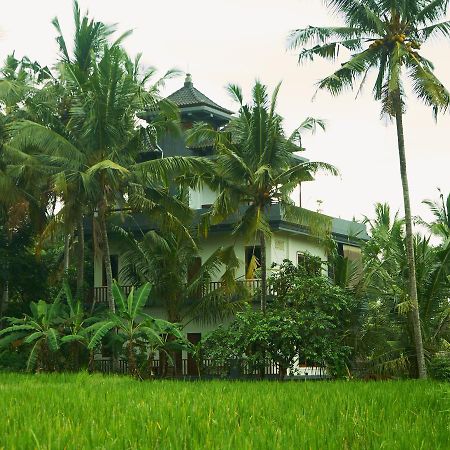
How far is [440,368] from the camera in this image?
20141 mm

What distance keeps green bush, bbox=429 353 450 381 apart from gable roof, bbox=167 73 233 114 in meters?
12.3

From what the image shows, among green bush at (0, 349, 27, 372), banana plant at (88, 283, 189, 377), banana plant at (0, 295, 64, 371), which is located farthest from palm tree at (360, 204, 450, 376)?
green bush at (0, 349, 27, 372)

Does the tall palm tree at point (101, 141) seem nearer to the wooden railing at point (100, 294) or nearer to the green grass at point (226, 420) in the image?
the wooden railing at point (100, 294)

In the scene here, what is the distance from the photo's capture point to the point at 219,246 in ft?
85.3

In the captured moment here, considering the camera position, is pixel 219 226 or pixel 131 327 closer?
pixel 131 327

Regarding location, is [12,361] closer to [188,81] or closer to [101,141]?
[101,141]

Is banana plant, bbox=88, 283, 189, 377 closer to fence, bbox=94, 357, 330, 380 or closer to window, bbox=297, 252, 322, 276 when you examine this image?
fence, bbox=94, 357, 330, 380

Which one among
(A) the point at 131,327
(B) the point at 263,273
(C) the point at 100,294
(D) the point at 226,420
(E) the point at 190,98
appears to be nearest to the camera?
(D) the point at 226,420

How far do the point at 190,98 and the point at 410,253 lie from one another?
1208cm

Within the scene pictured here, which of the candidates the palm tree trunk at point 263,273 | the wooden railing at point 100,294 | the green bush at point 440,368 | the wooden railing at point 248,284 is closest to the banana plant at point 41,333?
the wooden railing at point 100,294

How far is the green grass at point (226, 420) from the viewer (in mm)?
7730

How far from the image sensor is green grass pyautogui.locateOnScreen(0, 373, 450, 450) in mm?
7730

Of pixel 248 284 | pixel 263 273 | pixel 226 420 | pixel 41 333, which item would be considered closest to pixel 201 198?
pixel 248 284

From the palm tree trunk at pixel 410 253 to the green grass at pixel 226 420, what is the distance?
5.09m
